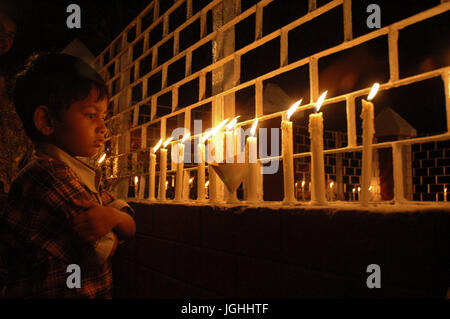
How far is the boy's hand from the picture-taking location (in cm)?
99

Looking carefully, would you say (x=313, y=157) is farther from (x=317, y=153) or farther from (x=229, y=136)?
(x=229, y=136)

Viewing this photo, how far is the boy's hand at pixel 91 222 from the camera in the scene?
0.99 m

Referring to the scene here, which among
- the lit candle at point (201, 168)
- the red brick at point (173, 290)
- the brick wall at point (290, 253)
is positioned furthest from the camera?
the lit candle at point (201, 168)

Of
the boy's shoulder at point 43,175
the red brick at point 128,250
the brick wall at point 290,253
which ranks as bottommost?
the red brick at point 128,250

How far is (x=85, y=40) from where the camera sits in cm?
403

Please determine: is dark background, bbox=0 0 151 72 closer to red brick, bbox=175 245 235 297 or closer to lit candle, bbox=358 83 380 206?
red brick, bbox=175 245 235 297

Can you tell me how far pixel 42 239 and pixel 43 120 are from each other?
46 centimetres

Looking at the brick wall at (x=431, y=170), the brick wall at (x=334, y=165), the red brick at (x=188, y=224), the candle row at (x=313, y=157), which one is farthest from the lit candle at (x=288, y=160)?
the brick wall at (x=431, y=170)

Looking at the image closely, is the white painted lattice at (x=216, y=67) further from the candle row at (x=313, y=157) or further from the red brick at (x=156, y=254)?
the red brick at (x=156, y=254)

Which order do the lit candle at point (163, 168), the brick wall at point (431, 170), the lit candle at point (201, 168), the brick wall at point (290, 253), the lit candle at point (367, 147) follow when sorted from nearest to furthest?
the brick wall at point (290, 253) → the lit candle at point (367, 147) → the lit candle at point (201, 168) → the lit candle at point (163, 168) → the brick wall at point (431, 170)

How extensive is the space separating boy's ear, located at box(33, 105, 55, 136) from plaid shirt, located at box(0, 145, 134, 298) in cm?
19

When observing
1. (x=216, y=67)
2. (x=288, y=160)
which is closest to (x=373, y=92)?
(x=288, y=160)

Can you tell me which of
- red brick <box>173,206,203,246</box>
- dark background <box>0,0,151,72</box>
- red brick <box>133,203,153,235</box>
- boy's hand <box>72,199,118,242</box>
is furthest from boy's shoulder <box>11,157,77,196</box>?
dark background <box>0,0,151,72</box>
